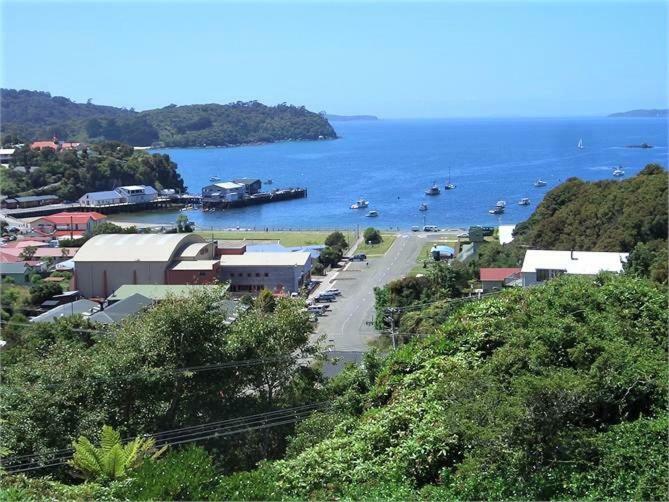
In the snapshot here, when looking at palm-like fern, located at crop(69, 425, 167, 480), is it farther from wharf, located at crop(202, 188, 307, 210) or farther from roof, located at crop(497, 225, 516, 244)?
wharf, located at crop(202, 188, 307, 210)

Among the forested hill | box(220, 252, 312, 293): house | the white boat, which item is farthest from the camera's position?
the forested hill

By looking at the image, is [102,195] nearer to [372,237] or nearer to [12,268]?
[372,237]

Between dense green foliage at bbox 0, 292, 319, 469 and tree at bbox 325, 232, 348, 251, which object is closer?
dense green foliage at bbox 0, 292, 319, 469

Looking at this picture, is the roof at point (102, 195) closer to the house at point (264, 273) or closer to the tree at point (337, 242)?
the tree at point (337, 242)

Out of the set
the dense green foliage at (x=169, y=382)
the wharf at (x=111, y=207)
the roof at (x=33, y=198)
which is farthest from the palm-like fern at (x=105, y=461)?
the roof at (x=33, y=198)

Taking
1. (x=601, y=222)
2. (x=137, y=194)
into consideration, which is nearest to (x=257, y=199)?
(x=137, y=194)

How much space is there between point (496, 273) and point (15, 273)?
11019 millimetres

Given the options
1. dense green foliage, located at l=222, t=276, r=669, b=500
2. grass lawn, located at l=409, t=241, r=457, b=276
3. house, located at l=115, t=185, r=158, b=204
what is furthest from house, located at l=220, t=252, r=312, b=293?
house, located at l=115, t=185, r=158, b=204

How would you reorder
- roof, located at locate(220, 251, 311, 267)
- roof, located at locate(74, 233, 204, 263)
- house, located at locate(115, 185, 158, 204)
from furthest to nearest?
house, located at locate(115, 185, 158, 204) → roof, located at locate(220, 251, 311, 267) → roof, located at locate(74, 233, 204, 263)

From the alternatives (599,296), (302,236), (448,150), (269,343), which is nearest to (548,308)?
(599,296)

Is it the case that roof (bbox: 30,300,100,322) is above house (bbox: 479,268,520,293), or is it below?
below

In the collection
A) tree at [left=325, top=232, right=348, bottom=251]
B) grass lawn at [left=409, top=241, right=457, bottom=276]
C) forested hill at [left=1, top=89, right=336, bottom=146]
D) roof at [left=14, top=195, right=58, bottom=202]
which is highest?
forested hill at [left=1, top=89, right=336, bottom=146]

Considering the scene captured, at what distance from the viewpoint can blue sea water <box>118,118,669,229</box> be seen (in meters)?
32.4

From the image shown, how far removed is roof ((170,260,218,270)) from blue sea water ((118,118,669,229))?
40.5ft
